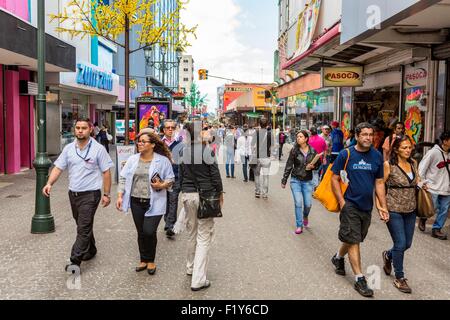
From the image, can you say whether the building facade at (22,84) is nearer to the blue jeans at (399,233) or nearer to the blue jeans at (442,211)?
the blue jeans at (442,211)

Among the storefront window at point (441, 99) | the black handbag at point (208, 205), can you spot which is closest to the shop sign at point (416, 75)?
the storefront window at point (441, 99)

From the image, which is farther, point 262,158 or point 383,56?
point 383,56

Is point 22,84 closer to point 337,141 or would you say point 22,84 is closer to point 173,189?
point 337,141

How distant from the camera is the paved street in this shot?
5.06 meters

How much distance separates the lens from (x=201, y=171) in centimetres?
519

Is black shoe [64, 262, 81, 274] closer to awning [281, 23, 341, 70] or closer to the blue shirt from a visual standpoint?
awning [281, 23, 341, 70]

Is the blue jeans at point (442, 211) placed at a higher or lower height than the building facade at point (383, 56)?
lower

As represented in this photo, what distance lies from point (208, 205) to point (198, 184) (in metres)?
0.26

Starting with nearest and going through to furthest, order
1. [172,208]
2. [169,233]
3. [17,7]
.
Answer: [169,233]
[172,208]
[17,7]

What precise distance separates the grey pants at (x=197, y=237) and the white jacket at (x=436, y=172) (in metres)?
4.27


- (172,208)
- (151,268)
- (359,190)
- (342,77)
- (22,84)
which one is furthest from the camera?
(22,84)

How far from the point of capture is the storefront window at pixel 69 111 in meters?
23.5

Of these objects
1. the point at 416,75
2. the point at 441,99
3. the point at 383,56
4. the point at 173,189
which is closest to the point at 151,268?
the point at 173,189

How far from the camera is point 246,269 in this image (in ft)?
19.2
